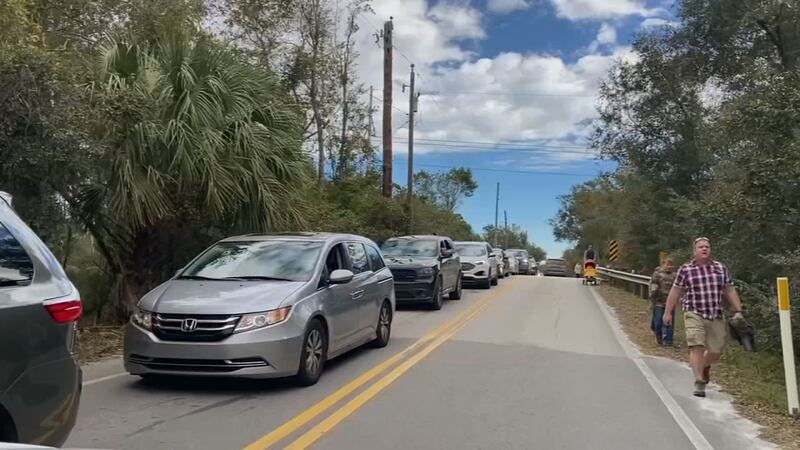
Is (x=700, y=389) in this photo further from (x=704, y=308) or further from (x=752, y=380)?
(x=752, y=380)

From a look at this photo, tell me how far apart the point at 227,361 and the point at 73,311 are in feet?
10.3

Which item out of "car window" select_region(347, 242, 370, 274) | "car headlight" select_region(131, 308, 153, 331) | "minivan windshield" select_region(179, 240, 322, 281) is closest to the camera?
"car headlight" select_region(131, 308, 153, 331)

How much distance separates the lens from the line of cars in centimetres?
398

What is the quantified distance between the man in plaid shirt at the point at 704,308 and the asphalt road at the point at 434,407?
43 cm

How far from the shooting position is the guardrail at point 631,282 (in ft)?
72.3

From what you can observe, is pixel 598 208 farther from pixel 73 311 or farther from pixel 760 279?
pixel 73 311

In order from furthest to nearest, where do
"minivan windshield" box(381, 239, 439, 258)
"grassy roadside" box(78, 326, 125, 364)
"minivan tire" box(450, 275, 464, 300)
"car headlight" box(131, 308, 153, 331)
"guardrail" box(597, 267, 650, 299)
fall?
"guardrail" box(597, 267, 650, 299) < "minivan tire" box(450, 275, 464, 300) < "minivan windshield" box(381, 239, 439, 258) < "grassy roadside" box(78, 326, 125, 364) < "car headlight" box(131, 308, 153, 331)

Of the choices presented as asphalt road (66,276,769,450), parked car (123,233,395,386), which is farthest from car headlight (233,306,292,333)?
asphalt road (66,276,769,450)

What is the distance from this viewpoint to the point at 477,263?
82.7 ft

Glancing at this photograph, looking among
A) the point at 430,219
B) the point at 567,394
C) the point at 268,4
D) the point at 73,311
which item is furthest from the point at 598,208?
the point at 73,311

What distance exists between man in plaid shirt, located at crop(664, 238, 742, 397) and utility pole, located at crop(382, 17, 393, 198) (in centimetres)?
1787

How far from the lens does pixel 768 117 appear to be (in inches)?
493

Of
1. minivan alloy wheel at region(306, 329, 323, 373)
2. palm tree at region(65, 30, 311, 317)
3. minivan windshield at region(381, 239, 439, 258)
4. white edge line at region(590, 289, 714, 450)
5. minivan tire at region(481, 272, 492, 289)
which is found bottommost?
white edge line at region(590, 289, 714, 450)

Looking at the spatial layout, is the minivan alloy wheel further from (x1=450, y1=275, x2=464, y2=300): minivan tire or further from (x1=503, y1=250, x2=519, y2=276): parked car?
(x1=503, y1=250, x2=519, y2=276): parked car
